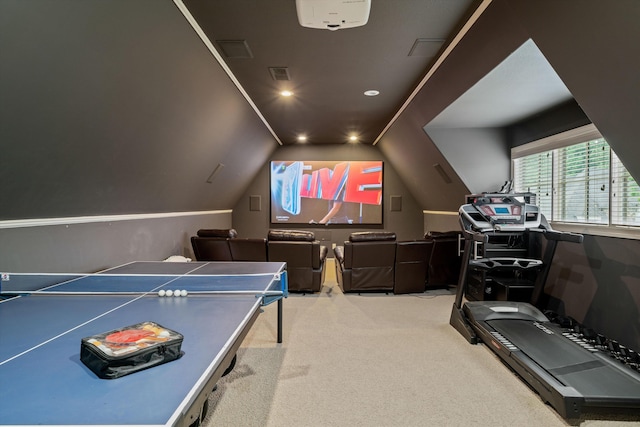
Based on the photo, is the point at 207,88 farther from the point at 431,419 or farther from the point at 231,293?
the point at 431,419

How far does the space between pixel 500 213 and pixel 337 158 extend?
5584 millimetres

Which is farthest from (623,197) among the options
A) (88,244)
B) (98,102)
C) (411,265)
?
(88,244)

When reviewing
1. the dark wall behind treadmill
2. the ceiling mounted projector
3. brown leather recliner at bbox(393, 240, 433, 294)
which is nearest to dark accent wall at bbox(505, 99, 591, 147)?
the dark wall behind treadmill

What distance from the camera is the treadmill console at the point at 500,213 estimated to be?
3660 millimetres

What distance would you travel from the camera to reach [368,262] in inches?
201

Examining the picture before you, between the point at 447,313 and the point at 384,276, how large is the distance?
1.13 meters

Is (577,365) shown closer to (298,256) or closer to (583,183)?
(583,183)

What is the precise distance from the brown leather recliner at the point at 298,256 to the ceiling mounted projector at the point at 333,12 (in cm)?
313

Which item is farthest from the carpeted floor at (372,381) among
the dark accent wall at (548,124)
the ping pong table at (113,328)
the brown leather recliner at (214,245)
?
the dark accent wall at (548,124)

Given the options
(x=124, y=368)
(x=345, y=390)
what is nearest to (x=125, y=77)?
(x=124, y=368)

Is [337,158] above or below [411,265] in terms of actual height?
above

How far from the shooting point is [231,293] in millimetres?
2131

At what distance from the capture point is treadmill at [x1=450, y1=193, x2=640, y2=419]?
7.15 feet

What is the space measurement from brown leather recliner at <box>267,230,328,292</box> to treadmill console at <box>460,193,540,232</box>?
224cm
